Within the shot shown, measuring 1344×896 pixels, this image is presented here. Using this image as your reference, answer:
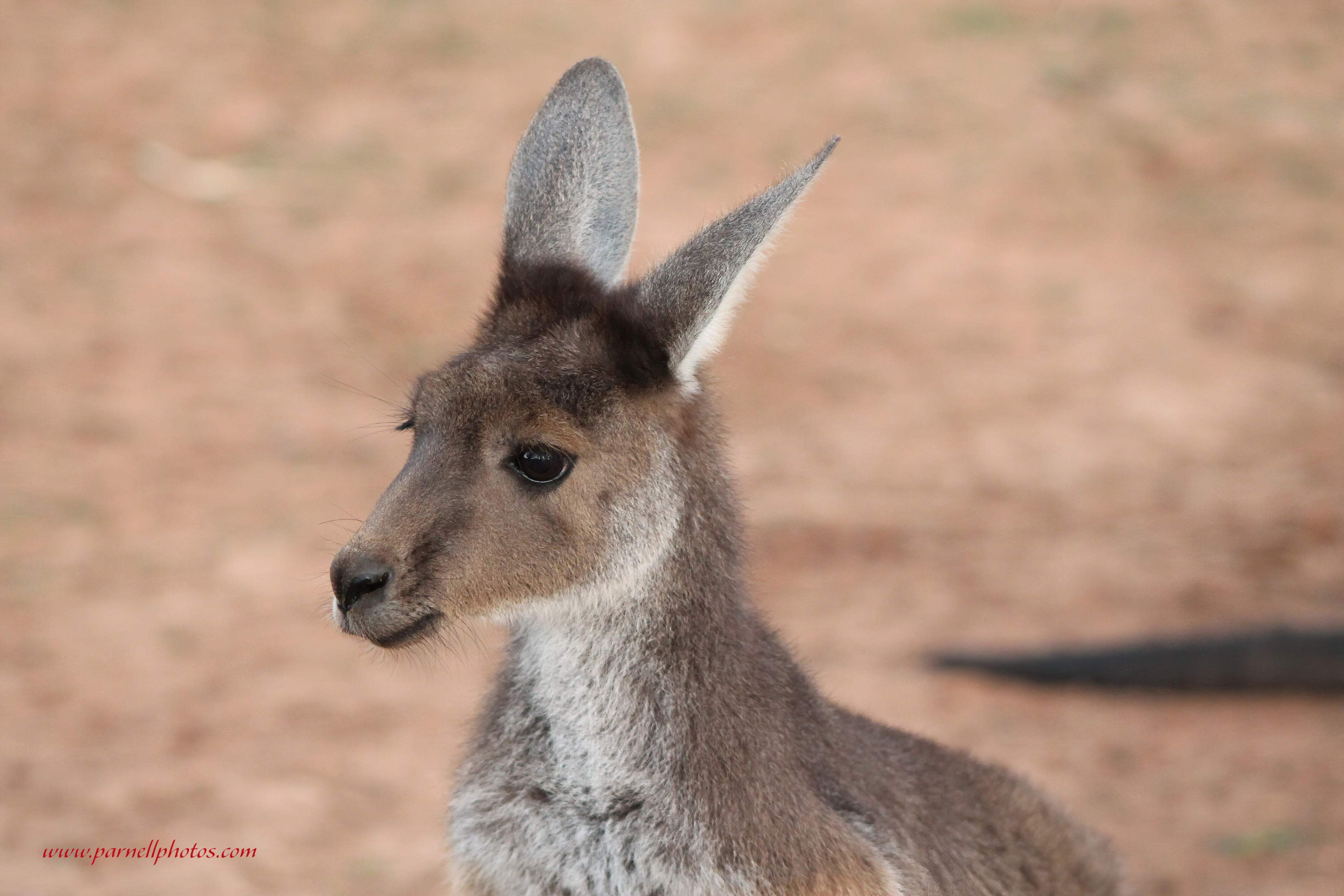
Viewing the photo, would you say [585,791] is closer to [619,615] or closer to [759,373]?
[619,615]

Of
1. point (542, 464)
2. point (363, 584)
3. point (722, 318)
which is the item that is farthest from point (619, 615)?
point (722, 318)

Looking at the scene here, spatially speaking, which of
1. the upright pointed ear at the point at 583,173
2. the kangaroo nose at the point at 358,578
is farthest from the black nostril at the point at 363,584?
the upright pointed ear at the point at 583,173

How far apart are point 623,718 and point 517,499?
0.55m

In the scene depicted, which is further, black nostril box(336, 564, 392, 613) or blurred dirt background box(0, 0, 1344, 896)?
blurred dirt background box(0, 0, 1344, 896)

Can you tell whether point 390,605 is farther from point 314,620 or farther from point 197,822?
point 314,620

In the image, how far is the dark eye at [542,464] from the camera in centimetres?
330

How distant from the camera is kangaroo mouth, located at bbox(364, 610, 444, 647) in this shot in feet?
10.6

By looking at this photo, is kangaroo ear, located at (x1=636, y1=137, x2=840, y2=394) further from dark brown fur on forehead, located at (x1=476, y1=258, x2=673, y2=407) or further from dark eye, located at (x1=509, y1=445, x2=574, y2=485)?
dark eye, located at (x1=509, y1=445, x2=574, y2=485)

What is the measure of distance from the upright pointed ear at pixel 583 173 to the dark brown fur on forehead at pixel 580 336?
0.30m

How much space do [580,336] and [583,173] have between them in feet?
2.41

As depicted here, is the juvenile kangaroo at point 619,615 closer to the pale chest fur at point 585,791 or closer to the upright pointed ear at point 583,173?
the pale chest fur at point 585,791

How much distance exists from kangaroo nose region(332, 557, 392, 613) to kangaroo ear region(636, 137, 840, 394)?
80 cm

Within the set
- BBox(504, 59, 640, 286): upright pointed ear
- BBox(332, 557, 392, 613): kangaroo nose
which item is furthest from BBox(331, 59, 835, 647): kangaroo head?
BBox(504, 59, 640, 286): upright pointed ear

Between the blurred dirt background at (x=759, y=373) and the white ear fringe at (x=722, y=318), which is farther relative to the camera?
the blurred dirt background at (x=759, y=373)
